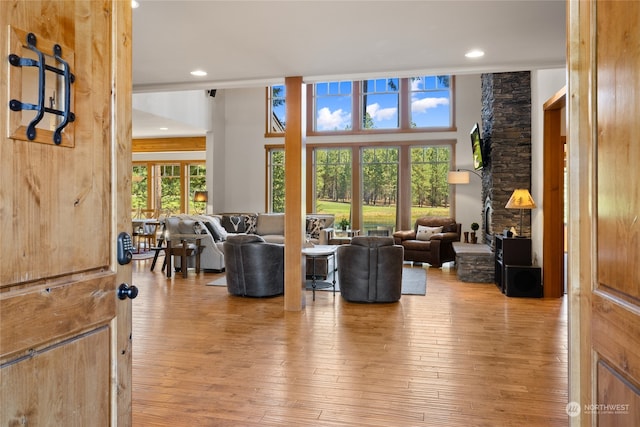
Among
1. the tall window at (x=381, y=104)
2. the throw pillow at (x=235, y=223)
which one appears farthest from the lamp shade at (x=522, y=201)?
the throw pillow at (x=235, y=223)

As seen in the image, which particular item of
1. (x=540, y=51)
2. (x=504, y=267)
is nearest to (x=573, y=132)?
(x=540, y=51)

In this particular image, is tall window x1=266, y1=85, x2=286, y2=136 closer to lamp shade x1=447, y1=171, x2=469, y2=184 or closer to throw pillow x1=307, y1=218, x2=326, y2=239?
throw pillow x1=307, y1=218, x2=326, y2=239

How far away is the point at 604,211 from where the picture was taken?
4.21 ft

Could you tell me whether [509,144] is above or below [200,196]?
above

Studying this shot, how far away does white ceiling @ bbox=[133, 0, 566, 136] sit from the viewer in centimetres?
316

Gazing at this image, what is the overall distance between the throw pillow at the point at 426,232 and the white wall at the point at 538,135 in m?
2.59

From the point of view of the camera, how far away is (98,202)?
4.79ft

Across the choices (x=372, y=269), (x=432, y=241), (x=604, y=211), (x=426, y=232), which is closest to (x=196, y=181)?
(x=426, y=232)

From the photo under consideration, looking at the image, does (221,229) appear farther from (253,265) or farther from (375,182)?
(375,182)

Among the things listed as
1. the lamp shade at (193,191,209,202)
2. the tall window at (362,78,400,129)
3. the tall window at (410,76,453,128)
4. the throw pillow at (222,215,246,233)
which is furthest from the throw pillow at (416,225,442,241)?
the lamp shade at (193,191,209,202)

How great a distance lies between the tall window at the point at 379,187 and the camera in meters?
10.7

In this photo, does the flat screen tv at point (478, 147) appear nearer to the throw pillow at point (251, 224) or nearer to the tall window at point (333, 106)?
the tall window at point (333, 106)

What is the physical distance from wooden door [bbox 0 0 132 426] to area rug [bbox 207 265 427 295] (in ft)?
16.5

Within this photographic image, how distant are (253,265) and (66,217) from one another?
444 centimetres
